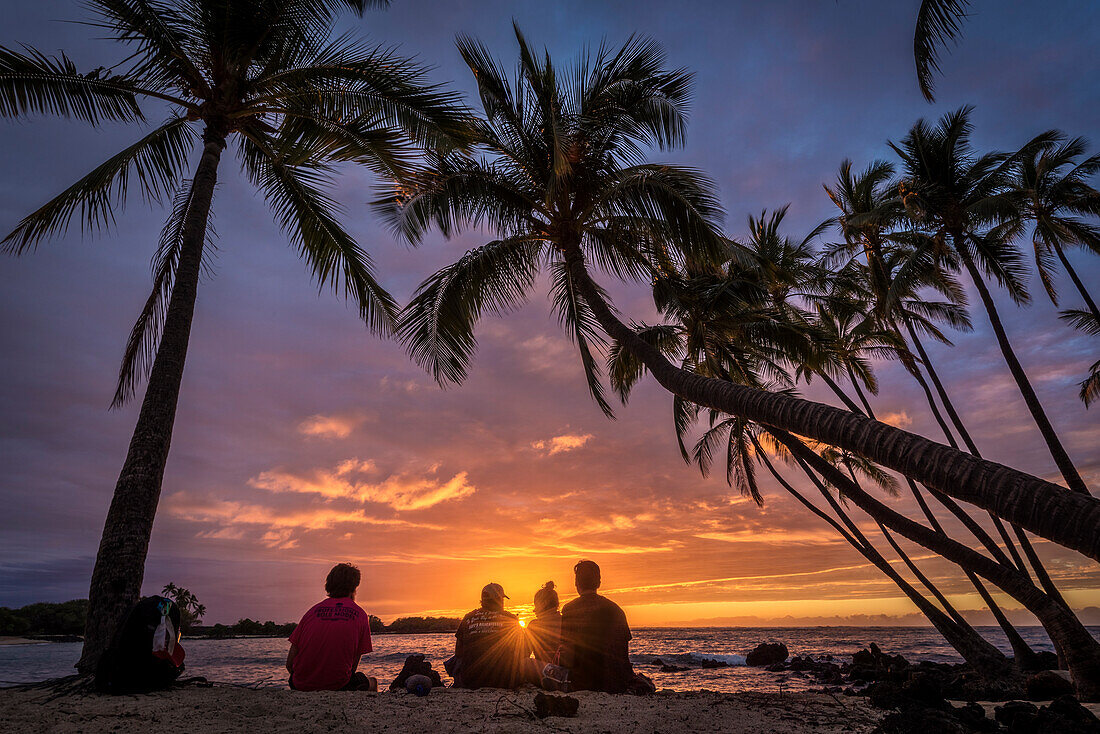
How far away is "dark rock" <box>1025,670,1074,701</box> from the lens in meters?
6.74

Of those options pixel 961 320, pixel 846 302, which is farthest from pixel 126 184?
pixel 961 320

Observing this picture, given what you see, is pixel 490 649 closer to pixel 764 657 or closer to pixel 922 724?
pixel 922 724

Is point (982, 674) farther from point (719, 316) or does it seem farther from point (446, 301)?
point (446, 301)

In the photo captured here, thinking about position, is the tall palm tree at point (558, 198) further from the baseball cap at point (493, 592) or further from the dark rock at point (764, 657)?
the dark rock at point (764, 657)

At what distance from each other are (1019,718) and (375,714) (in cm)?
493

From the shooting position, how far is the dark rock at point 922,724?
3.47 meters

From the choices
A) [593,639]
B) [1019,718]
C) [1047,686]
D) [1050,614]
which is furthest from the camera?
[1047,686]

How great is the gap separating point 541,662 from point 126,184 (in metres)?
9.60

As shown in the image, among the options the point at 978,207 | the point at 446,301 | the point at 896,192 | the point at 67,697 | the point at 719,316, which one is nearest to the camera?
the point at 67,697

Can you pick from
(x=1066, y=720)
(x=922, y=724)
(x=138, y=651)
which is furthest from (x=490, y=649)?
(x=1066, y=720)

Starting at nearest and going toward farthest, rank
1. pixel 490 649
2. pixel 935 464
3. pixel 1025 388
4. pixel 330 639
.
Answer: pixel 935 464 → pixel 330 639 → pixel 490 649 → pixel 1025 388

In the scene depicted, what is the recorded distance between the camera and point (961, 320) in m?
17.4

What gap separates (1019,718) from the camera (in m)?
3.80

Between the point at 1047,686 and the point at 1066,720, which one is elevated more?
the point at 1066,720
